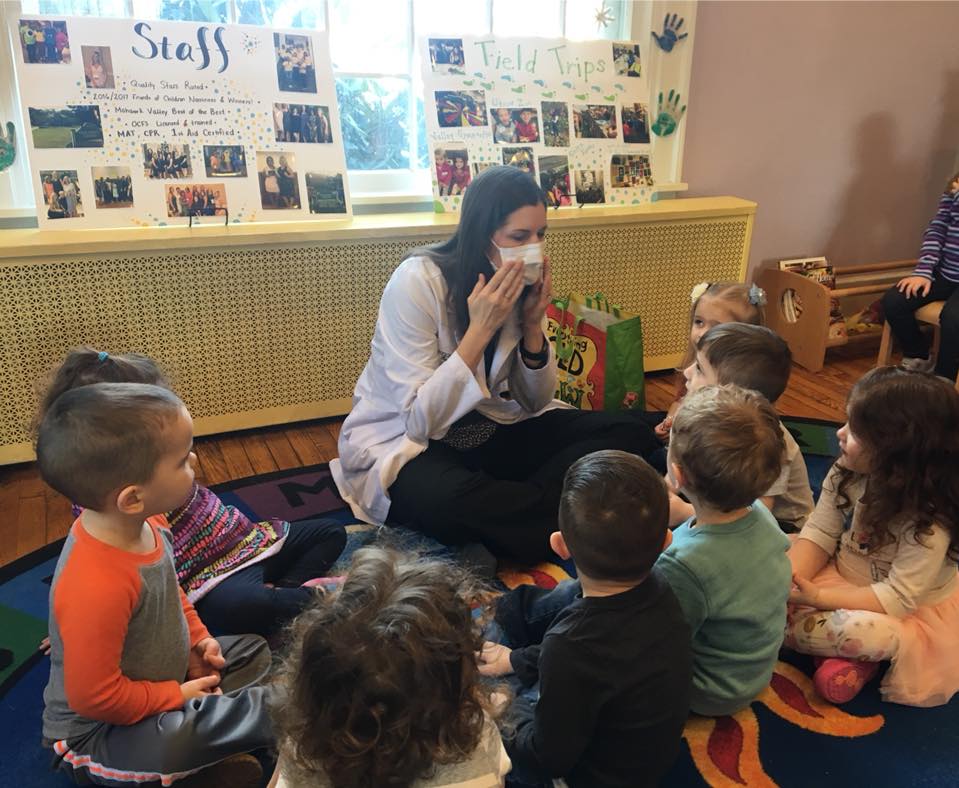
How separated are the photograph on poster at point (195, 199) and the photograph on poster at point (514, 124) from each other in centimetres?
90

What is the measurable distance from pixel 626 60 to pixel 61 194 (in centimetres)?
185

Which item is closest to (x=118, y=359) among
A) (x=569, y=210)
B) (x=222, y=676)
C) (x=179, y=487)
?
(x=179, y=487)

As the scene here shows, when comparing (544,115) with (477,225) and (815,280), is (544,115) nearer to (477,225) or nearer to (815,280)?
(477,225)

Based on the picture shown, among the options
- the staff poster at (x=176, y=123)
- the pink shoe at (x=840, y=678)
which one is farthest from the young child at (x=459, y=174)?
the pink shoe at (x=840, y=678)

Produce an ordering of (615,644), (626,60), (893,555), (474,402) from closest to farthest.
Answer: (615,644)
(893,555)
(474,402)
(626,60)

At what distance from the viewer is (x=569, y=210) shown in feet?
8.87

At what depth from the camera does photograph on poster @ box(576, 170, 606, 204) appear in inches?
108

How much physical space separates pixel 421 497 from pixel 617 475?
31.1 inches

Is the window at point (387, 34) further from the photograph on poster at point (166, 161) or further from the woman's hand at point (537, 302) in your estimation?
the woman's hand at point (537, 302)

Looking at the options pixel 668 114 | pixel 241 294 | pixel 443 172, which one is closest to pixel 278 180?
pixel 241 294

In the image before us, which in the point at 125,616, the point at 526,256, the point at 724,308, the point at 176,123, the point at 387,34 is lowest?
the point at 125,616

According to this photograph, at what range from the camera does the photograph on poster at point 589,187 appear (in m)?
2.74

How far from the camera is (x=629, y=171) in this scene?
2.81 m

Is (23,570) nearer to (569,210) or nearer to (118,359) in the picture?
(118,359)
